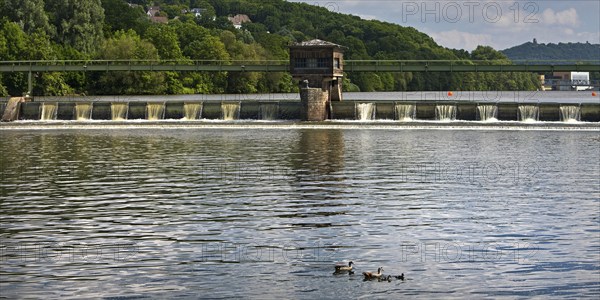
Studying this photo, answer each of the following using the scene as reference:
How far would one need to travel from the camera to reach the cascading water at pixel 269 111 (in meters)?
97.4

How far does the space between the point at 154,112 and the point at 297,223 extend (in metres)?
66.3

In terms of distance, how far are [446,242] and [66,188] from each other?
1978 cm

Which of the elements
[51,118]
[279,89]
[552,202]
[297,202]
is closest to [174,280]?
[297,202]

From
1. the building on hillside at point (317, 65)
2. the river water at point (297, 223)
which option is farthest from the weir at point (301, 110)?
the river water at point (297, 223)

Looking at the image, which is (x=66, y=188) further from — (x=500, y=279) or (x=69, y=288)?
(x=500, y=279)

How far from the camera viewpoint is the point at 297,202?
127 ft

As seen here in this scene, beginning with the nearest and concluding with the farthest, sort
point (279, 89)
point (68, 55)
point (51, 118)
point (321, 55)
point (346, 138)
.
Result: point (346, 138) < point (51, 118) < point (321, 55) < point (68, 55) < point (279, 89)

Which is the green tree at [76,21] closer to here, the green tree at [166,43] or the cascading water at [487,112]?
the green tree at [166,43]

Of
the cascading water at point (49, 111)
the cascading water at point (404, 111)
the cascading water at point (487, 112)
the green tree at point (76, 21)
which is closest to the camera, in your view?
the cascading water at point (487, 112)

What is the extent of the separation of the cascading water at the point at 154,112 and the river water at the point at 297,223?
33.9 meters

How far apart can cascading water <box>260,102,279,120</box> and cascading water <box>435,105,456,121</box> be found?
15.3m

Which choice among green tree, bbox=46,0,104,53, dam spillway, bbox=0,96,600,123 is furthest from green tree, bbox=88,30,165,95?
dam spillway, bbox=0,96,600,123

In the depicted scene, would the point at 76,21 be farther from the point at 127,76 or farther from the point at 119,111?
the point at 119,111

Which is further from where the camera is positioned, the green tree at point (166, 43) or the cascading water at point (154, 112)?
the green tree at point (166, 43)
